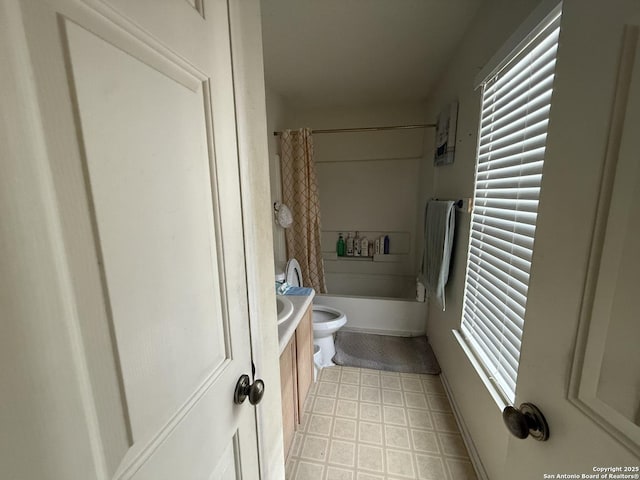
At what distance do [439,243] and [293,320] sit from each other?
3.78ft

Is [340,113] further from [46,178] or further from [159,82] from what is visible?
[46,178]

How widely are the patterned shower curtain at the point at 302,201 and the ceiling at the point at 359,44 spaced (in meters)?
0.50

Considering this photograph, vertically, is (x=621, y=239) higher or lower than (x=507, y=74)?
lower

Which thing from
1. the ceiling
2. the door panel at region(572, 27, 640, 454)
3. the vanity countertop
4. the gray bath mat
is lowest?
the gray bath mat

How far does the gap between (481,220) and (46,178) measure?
1561 millimetres

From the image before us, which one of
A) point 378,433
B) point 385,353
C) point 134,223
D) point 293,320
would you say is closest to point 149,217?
point 134,223

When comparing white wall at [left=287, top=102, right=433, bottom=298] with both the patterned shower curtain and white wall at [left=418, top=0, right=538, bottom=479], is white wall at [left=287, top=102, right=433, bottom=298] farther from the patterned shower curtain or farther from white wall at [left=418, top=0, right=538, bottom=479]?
white wall at [left=418, top=0, right=538, bottom=479]

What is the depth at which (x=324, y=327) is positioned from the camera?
2.09 m

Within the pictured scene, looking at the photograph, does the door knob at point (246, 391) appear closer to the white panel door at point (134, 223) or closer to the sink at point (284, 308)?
the white panel door at point (134, 223)

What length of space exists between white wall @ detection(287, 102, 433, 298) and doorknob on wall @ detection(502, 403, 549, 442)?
100 inches

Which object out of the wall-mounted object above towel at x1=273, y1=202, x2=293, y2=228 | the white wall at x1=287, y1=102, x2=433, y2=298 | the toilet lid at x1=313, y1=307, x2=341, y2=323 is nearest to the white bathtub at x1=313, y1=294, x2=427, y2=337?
the toilet lid at x1=313, y1=307, x2=341, y2=323

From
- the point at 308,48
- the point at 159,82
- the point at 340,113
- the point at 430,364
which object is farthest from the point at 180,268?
the point at 340,113

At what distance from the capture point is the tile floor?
1.35 metres

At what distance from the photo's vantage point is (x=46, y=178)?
28cm
